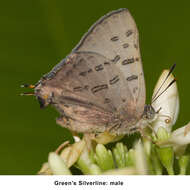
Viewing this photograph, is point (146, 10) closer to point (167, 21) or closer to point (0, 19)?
point (167, 21)

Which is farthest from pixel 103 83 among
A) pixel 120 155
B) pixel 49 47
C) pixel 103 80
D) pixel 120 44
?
pixel 49 47

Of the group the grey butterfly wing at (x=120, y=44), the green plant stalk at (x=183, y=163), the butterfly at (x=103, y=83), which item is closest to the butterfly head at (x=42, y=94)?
the butterfly at (x=103, y=83)

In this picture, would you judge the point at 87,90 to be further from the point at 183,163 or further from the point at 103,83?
the point at 183,163
